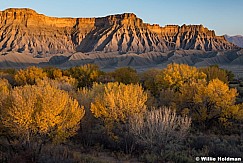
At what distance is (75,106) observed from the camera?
595 inches

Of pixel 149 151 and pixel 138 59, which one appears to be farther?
pixel 138 59

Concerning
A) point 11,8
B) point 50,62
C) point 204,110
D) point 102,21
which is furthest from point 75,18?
point 204,110

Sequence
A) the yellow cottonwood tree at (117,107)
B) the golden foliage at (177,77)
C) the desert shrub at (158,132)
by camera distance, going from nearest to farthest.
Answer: the desert shrub at (158,132), the yellow cottonwood tree at (117,107), the golden foliage at (177,77)

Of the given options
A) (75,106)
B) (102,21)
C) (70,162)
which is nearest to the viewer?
(70,162)

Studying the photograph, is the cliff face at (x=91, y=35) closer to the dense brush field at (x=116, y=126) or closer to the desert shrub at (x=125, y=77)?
the desert shrub at (x=125, y=77)

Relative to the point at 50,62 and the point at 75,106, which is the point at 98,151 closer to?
the point at 75,106

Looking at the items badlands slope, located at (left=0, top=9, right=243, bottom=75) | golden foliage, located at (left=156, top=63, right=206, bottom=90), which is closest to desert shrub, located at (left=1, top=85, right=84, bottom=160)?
golden foliage, located at (left=156, top=63, right=206, bottom=90)

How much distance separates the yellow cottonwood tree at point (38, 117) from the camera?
516 inches

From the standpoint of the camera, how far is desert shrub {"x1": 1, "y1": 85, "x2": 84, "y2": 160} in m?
13.1

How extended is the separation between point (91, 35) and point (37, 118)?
5115 inches

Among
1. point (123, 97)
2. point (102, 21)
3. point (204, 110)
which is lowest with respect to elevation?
point (204, 110)

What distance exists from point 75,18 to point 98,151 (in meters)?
138

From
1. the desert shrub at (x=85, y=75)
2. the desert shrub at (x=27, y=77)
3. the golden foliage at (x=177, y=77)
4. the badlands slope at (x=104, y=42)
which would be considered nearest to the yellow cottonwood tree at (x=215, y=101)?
the golden foliage at (x=177, y=77)

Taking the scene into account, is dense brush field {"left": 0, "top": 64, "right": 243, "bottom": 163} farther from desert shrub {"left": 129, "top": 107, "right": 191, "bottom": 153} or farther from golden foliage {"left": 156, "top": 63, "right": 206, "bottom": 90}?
golden foliage {"left": 156, "top": 63, "right": 206, "bottom": 90}
